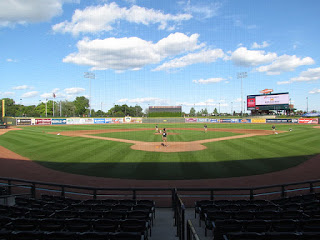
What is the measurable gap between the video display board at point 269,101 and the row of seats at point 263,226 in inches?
3225

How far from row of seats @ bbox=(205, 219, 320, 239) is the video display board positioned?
269 feet

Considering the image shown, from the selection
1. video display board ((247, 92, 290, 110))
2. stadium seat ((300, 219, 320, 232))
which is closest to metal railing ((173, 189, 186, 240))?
stadium seat ((300, 219, 320, 232))

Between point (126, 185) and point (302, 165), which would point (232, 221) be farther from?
point (302, 165)

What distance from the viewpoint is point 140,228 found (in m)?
4.69

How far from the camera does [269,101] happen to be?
7862cm

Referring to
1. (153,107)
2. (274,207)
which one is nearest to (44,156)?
(274,207)

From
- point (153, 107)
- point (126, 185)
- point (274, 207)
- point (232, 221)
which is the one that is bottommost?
point (126, 185)

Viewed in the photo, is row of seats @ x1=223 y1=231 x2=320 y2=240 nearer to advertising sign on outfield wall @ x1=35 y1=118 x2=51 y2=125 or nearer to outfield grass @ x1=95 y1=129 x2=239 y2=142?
outfield grass @ x1=95 y1=129 x2=239 y2=142

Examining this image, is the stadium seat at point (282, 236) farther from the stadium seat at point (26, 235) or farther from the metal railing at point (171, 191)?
the stadium seat at point (26, 235)

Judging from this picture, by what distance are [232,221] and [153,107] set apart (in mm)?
115655

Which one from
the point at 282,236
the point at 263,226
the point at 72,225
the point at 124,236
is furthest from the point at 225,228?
the point at 72,225

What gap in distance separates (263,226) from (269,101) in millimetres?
Answer: 83346

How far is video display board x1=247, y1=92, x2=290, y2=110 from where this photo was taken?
75.8 metres

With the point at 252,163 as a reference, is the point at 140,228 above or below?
above
